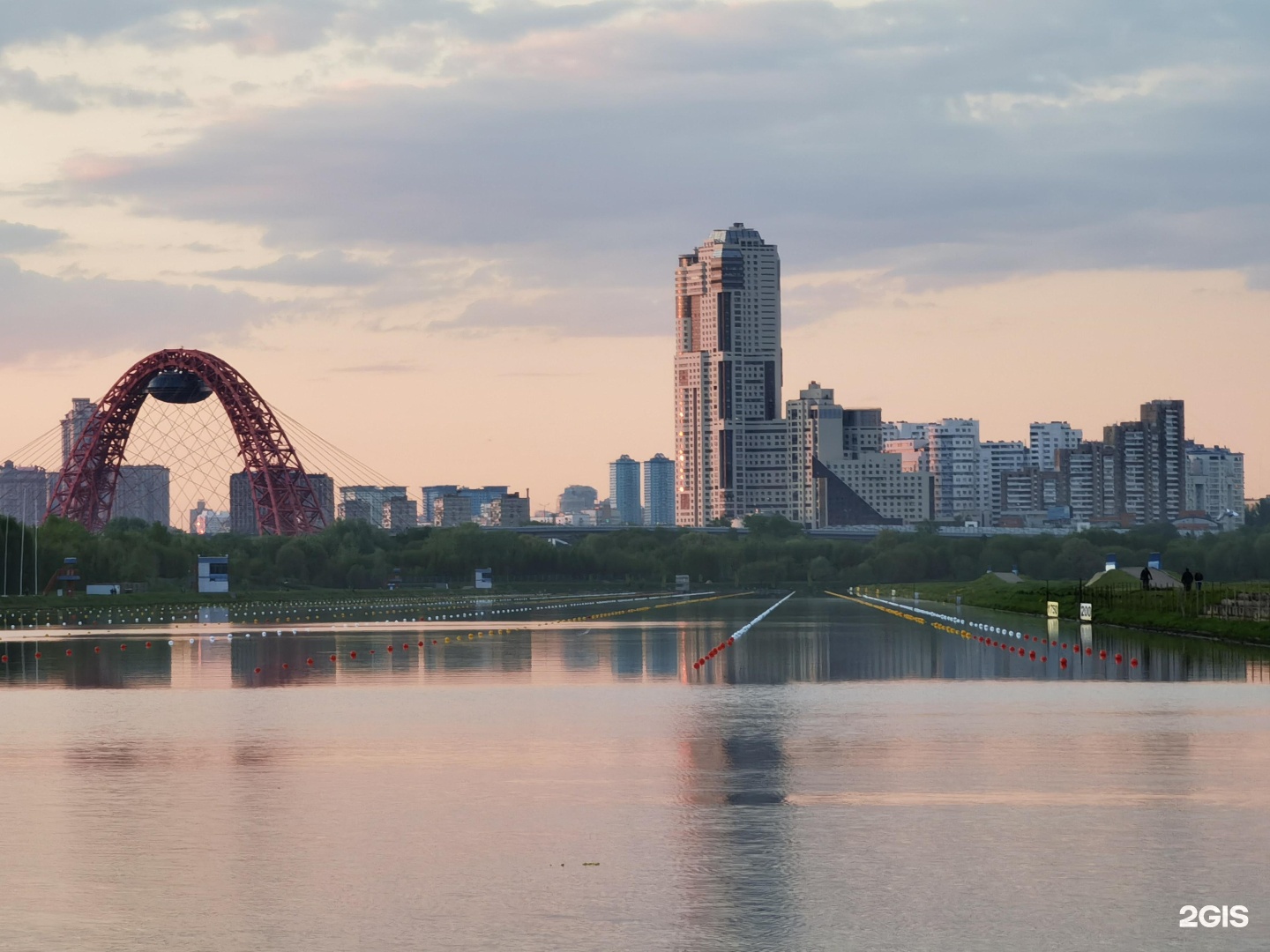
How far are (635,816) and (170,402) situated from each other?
169 m

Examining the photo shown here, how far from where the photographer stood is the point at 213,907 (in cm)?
1405

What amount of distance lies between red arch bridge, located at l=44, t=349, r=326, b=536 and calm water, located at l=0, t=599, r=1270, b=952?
467 feet

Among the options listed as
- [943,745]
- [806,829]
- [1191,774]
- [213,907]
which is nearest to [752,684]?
[943,745]

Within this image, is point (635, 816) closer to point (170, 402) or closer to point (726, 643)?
point (726, 643)

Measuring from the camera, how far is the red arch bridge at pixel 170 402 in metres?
177

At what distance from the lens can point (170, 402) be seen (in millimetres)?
181000

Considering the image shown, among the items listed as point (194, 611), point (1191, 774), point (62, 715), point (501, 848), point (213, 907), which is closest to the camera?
point (213, 907)

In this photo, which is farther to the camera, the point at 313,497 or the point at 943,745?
the point at 313,497

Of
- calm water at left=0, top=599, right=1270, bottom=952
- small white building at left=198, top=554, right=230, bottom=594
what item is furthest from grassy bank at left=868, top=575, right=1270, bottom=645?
small white building at left=198, top=554, right=230, bottom=594

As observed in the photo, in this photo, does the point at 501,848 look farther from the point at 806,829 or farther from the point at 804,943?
the point at 804,943

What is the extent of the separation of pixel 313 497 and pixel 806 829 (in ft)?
589

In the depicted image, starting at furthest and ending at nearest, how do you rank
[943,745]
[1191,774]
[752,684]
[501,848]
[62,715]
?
1. [752,684]
2. [62,715]
3. [943,745]
4. [1191,774]
5. [501,848]

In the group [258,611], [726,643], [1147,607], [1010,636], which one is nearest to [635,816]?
[726,643]

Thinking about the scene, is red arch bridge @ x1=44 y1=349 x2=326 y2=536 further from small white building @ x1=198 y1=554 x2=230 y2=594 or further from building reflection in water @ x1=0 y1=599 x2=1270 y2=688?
building reflection in water @ x1=0 y1=599 x2=1270 y2=688
